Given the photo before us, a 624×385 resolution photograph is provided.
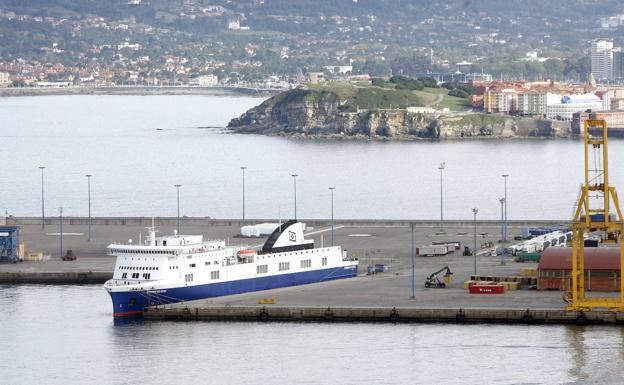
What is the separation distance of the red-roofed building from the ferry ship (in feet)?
26.4

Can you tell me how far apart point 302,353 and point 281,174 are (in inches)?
2992

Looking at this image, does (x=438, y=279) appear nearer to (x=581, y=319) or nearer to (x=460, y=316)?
(x=460, y=316)

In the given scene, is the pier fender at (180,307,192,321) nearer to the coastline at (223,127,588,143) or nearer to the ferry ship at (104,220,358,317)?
the ferry ship at (104,220,358,317)

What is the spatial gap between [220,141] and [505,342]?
400 feet

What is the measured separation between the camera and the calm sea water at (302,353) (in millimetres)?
46344

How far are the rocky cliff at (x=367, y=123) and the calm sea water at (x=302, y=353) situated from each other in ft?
412

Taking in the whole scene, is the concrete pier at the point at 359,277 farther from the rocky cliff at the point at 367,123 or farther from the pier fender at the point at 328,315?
the rocky cliff at the point at 367,123

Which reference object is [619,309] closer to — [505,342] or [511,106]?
[505,342]

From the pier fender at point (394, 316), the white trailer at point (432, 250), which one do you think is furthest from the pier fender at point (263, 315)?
the white trailer at point (432, 250)

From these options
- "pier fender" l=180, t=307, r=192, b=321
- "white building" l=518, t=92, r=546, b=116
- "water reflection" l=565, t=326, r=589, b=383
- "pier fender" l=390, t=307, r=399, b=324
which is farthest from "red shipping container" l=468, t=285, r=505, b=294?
"white building" l=518, t=92, r=546, b=116

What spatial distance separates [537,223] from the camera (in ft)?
258

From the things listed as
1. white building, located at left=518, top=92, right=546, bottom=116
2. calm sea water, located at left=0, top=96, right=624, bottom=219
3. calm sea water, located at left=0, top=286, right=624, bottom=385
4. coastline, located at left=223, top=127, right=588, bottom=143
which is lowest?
calm sea water, located at left=0, top=286, right=624, bottom=385

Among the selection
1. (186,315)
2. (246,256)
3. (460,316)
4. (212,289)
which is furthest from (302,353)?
(246,256)

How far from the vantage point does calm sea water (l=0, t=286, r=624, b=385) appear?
4634cm
